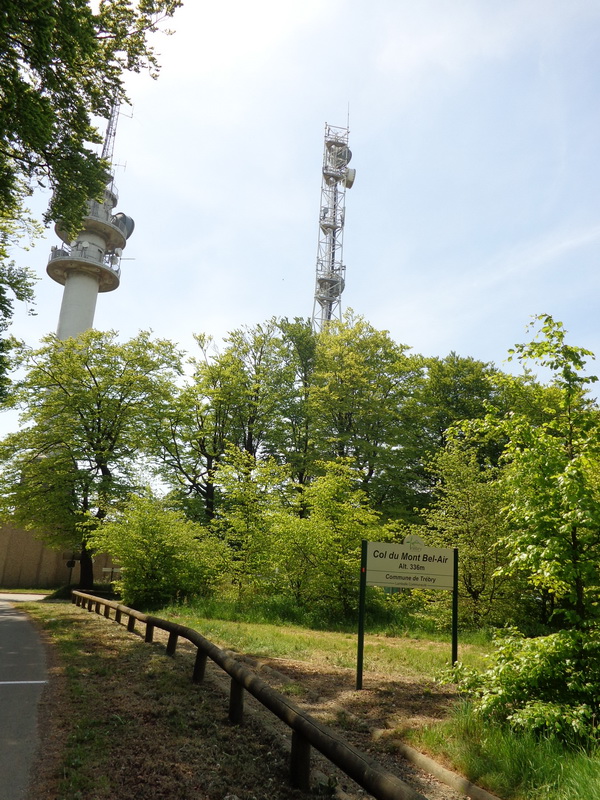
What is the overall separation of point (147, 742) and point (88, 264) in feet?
134

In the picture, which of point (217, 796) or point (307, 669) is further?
point (307, 669)

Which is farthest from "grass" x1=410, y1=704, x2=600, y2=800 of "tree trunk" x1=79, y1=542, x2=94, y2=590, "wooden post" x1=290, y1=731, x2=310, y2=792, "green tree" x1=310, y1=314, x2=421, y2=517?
"tree trunk" x1=79, y1=542, x2=94, y2=590

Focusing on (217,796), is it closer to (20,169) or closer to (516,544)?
(516,544)

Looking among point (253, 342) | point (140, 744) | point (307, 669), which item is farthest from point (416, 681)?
point (253, 342)

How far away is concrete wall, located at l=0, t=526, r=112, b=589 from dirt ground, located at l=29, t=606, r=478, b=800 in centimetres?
3326

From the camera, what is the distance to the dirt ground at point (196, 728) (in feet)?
14.3

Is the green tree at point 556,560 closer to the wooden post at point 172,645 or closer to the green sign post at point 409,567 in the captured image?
the green sign post at point 409,567

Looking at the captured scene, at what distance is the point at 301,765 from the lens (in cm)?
438

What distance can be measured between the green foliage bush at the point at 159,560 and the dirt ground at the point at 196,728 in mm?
8341

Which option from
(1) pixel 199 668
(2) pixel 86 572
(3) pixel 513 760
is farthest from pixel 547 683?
(2) pixel 86 572

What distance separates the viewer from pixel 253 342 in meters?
32.5

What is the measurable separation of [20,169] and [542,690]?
45.6 ft

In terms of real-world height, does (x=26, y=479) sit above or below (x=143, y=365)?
below

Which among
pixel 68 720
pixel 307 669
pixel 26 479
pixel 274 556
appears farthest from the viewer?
pixel 26 479
